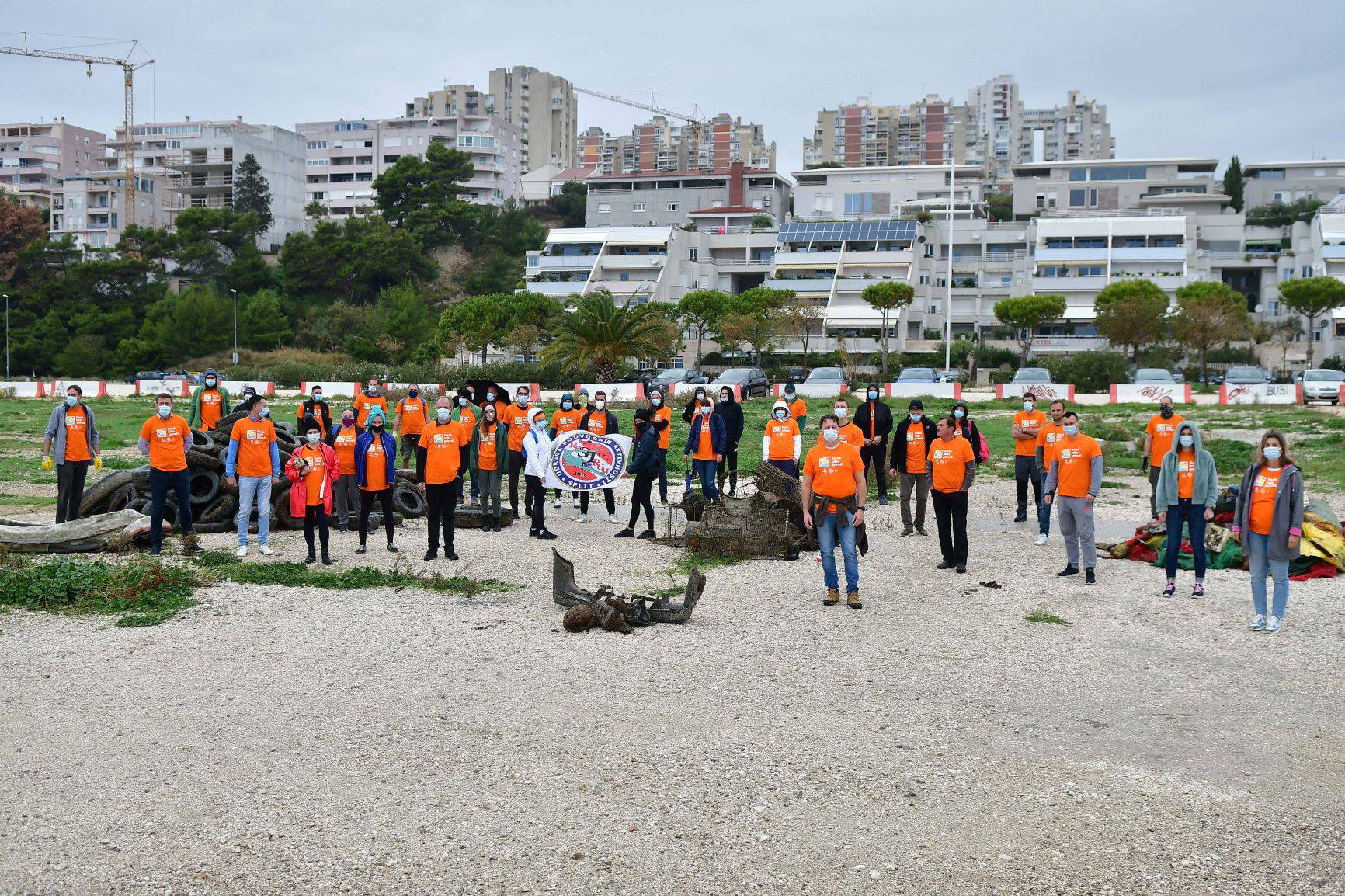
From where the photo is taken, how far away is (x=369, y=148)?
150 m

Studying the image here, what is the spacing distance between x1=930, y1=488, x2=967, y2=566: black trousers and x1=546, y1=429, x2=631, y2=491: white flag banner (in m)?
4.84

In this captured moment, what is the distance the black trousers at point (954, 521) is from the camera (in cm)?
1337

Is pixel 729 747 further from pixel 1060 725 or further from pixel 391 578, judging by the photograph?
pixel 391 578

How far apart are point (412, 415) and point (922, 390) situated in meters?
34.1

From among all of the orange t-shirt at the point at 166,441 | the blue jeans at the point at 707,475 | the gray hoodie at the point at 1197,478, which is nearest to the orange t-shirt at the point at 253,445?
the orange t-shirt at the point at 166,441

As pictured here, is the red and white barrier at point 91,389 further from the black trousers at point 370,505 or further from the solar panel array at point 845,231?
the solar panel array at point 845,231

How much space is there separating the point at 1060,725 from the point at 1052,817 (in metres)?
1.67

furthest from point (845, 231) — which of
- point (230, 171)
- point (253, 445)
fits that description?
point (253, 445)

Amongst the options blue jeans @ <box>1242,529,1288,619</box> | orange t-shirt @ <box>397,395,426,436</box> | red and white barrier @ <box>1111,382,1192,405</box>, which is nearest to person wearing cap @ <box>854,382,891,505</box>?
orange t-shirt @ <box>397,395,426,436</box>

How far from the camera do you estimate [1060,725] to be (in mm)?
7891

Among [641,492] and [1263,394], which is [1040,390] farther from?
[641,492]

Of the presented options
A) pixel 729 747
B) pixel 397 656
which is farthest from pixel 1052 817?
pixel 397 656

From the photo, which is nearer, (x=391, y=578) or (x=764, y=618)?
(x=764, y=618)

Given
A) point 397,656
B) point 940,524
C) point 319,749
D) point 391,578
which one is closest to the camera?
point 319,749
